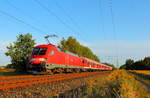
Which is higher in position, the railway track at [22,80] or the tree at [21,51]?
the tree at [21,51]

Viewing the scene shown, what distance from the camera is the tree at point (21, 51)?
32.3 m

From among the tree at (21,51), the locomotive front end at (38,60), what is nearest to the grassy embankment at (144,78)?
the locomotive front end at (38,60)

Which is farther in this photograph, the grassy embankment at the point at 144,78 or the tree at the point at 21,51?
the tree at the point at 21,51

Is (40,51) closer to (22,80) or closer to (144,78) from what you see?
(22,80)

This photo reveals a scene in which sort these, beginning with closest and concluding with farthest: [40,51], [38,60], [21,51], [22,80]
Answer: [22,80], [38,60], [40,51], [21,51]

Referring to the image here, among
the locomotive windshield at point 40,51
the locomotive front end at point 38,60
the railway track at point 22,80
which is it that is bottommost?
the railway track at point 22,80

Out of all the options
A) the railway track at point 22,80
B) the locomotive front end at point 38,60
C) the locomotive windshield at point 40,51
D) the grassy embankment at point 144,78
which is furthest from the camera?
the grassy embankment at point 144,78

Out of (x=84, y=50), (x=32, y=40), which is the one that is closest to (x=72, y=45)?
(x=84, y=50)

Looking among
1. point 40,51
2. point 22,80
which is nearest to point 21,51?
point 40,51

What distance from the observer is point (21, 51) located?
110 ft

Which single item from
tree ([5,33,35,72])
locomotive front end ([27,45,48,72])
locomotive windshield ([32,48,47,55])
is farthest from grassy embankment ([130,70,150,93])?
tree ([5,33,35,72])

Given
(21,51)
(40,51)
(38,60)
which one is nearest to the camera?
(38,60)

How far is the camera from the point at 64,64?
21125mm

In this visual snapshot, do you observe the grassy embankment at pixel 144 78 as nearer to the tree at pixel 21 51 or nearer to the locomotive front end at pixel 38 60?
the locomotive front end at pixel 38 60
